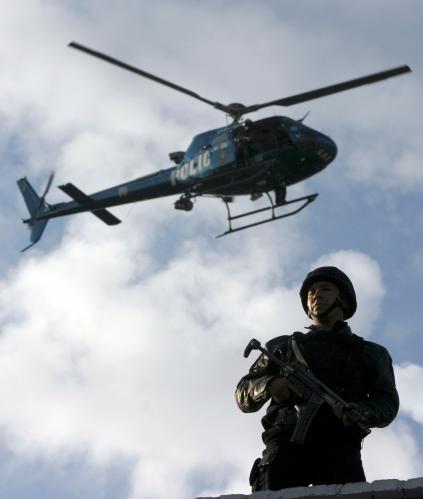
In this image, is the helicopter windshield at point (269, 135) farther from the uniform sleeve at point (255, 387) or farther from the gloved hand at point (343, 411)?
the gloved hand at point (343, 411)

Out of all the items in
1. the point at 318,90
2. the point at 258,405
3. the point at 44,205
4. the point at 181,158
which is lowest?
the point at 258,405

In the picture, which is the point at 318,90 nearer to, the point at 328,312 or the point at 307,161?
the point at 307,161

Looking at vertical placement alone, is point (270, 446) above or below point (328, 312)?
below

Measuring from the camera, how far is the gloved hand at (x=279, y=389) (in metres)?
5.82

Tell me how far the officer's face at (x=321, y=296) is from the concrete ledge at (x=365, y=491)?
1.52m

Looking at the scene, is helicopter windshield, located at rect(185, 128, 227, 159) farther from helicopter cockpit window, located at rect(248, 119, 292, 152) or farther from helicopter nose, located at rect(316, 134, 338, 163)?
helicopter nose, located at rect(316, 134, 338, 163)

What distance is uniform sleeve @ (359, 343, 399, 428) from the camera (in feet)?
18.4

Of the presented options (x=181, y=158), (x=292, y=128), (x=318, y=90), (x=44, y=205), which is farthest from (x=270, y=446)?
(x=44, y=205)

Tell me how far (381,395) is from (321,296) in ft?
2.52

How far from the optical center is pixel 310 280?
250 inches

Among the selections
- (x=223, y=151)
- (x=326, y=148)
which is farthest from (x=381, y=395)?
(x=326, y=148)

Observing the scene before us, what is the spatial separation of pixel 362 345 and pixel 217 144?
2321 cm

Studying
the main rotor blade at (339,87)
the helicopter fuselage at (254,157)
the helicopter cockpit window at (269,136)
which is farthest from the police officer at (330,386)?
the helicopter cockpit window at (269,136)

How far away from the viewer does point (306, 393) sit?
572cm
